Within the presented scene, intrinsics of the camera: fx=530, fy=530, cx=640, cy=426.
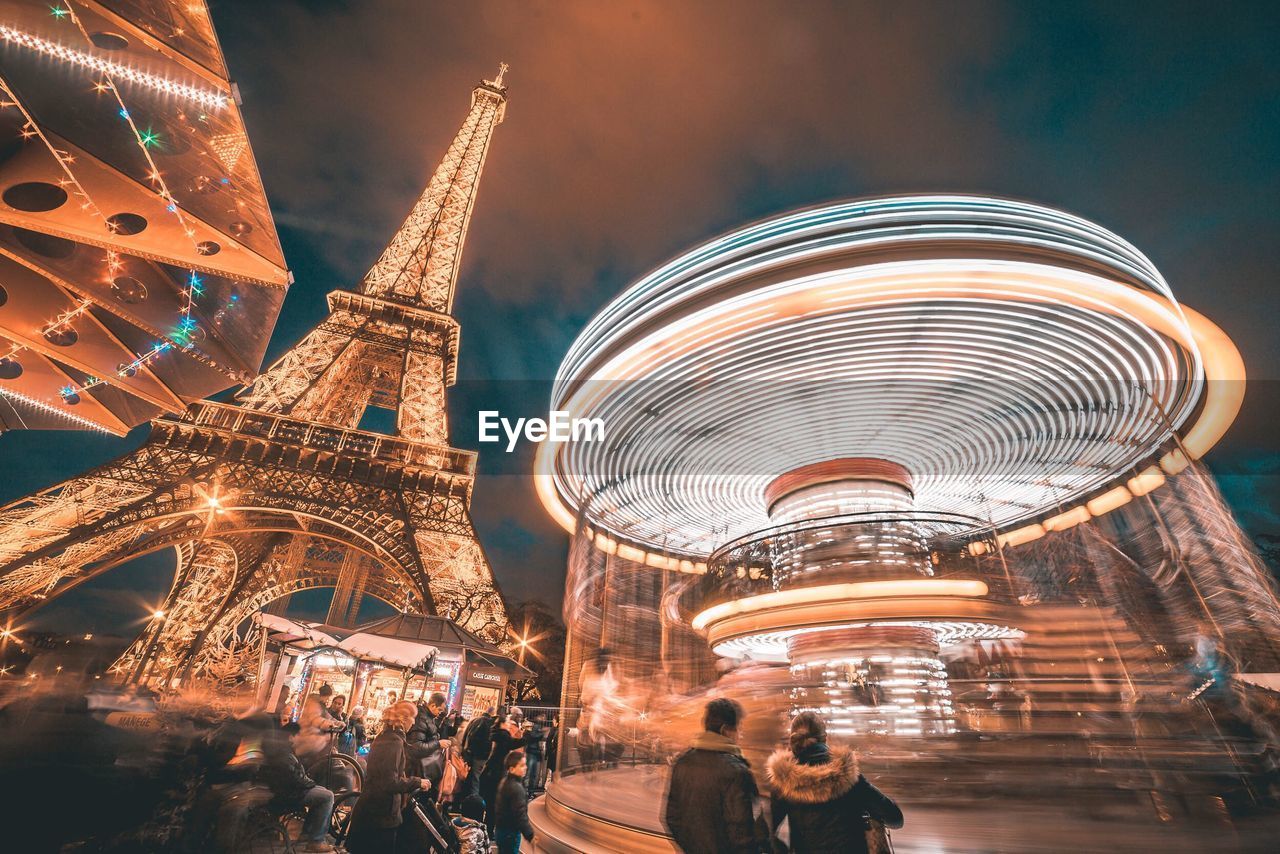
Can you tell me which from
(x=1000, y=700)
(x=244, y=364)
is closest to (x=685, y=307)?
(x=244, y=364)

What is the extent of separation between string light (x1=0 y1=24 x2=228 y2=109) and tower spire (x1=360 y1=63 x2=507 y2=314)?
77.9ft

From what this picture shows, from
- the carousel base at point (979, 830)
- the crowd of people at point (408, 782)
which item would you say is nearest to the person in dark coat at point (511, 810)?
the crowd of people at point (408, 782)

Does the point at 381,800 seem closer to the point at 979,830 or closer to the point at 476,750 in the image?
the point at 476,750

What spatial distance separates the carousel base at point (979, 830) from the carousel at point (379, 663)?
5081 millimetres

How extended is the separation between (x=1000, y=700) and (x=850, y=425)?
14.9 feet

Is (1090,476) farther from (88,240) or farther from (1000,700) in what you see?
(88,240)

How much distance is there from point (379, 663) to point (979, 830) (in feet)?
35.6

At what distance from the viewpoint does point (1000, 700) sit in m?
7.67

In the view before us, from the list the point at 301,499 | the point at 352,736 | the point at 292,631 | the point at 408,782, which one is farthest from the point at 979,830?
the point at 301,499

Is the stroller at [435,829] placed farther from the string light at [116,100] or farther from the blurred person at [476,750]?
the string light at [116,100]

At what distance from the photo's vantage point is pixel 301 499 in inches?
A: 651

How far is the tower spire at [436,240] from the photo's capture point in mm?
24812

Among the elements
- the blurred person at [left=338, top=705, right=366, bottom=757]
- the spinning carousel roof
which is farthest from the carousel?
the spinning carousel roof

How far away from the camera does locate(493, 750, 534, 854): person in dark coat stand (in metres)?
3.88
